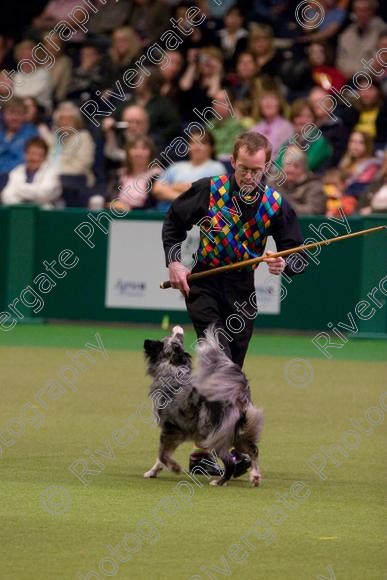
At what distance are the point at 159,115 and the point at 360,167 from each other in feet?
9.58

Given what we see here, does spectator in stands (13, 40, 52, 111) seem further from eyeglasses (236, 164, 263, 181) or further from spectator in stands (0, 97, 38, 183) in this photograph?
eyeglasses (236, 164, 263, 181)

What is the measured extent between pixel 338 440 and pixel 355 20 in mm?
10230

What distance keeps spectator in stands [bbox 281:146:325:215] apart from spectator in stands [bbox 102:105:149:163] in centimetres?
203

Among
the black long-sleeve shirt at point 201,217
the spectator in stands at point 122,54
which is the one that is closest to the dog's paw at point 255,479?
the black long-sleeve shirt at point 201,217

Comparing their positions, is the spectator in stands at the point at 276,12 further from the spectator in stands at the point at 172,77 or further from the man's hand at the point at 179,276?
the man's hand at the point at 179,276

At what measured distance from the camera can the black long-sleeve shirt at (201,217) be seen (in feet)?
28.4

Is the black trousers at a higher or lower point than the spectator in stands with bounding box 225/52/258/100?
higher

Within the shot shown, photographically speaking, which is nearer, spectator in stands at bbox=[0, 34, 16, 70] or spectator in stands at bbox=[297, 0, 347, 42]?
spectator in stands at bbox=[297, 0, 347, 42]

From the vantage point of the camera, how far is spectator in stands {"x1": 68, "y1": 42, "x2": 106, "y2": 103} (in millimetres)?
20234

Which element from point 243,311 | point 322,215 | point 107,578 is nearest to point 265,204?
point 243,311

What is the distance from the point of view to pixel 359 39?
19031 mm

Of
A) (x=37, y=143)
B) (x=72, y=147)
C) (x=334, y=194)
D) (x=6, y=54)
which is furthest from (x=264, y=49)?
(x=6, y=54)

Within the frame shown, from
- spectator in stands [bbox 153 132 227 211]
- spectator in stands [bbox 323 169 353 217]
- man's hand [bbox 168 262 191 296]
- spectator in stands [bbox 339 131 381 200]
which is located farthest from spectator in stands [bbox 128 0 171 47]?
man's hand [bbox 168 262 191 296]
